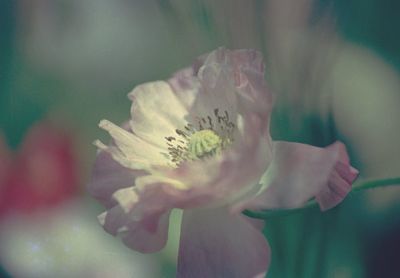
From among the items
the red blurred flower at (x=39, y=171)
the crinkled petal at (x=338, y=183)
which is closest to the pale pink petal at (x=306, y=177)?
the crinkled petal at (x=338, y=183)

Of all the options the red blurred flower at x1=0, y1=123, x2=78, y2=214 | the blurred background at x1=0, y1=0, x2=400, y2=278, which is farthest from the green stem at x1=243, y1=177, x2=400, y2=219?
the red blurred flower at x1=0, y1=123, x2=78, y2=214

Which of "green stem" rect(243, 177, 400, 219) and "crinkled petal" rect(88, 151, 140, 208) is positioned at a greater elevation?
"crinkled petal" rect(88, 151, 140, 208)

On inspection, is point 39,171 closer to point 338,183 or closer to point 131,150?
point 131,150

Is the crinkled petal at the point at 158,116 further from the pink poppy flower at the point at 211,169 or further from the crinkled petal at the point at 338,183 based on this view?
the crinkled petal at the point at 338,183

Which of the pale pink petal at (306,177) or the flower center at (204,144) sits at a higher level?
the flower center at (204,144)

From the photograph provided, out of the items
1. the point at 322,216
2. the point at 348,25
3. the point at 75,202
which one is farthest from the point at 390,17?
the point at 75,202

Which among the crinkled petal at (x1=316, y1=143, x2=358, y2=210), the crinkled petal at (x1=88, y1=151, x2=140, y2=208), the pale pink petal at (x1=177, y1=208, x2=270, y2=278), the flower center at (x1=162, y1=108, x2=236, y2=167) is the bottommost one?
the pale pink petal at (x1=177, y1=208, x2=270, y2=278)

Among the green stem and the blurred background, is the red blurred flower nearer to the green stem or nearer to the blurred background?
the blurred background

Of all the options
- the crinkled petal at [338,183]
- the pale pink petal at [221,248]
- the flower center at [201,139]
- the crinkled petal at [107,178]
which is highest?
the flower center at [201,139]
